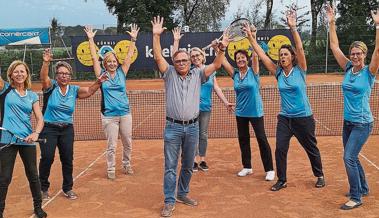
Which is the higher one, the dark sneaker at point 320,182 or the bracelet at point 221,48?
the bracelet at point 221,48

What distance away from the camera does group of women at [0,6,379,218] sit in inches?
204

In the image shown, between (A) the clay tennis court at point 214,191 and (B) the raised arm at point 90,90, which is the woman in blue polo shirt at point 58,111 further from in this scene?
(A) the clay tennis court at point 214,191

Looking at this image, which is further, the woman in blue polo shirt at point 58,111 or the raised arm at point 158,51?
the woman in blue polo shirt at point 58,111

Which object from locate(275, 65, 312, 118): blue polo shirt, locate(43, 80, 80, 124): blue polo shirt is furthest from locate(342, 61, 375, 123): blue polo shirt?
locate(43, 80, 80, 124): blue polo shirt

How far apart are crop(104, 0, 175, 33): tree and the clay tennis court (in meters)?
24.5

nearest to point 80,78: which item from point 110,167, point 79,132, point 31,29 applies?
point 31,29

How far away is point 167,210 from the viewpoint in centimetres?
549

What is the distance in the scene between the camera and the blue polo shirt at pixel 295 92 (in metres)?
6.02

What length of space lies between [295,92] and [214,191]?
180cm

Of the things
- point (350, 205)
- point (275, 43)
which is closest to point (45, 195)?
point (350, 205)

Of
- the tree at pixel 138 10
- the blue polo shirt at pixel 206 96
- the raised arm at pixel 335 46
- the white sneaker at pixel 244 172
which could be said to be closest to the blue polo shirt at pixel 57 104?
the blue polo shirt at pixel 206 96

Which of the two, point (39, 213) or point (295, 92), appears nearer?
point (39, 213)

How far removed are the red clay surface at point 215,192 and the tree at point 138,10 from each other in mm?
24784

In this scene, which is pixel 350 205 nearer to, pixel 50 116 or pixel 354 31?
pixel 50 116
